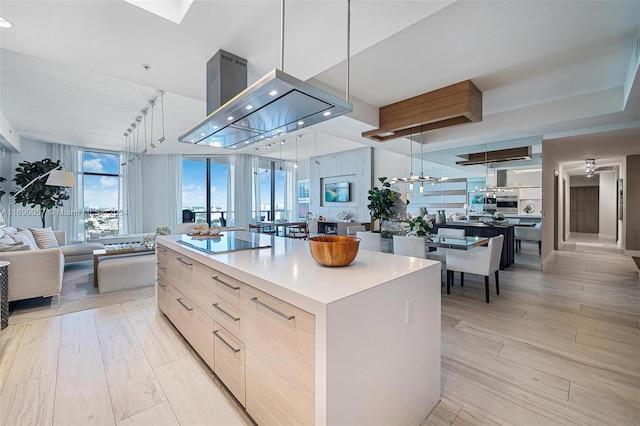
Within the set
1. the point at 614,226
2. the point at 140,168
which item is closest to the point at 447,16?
the point at 140,168

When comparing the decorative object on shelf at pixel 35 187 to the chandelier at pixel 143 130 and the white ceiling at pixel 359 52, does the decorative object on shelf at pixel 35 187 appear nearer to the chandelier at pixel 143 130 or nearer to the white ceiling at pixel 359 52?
the chandelier at pixel 143 130

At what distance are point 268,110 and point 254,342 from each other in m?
1.49

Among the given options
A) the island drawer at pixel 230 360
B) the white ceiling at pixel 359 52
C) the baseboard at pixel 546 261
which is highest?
the white ceiling at pixel 359 52

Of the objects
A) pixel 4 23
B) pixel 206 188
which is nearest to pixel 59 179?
pixel 4 23

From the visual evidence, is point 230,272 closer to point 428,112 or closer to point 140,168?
point 428,112

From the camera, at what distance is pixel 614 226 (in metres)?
9.83

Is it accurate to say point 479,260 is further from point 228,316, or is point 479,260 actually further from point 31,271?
point 31,271

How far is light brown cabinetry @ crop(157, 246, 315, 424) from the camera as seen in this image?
110 centimetres

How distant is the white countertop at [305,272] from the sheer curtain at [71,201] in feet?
23.8

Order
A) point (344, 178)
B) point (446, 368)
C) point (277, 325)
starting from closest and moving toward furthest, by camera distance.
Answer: point (277, 325), point (446, 368), point (344, 178)

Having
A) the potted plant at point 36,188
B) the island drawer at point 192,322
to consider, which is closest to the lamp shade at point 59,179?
the potted plant at point 36,188

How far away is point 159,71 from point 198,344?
8.37ft

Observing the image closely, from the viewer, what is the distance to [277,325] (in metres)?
1.22

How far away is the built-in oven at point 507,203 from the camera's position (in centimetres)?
527
